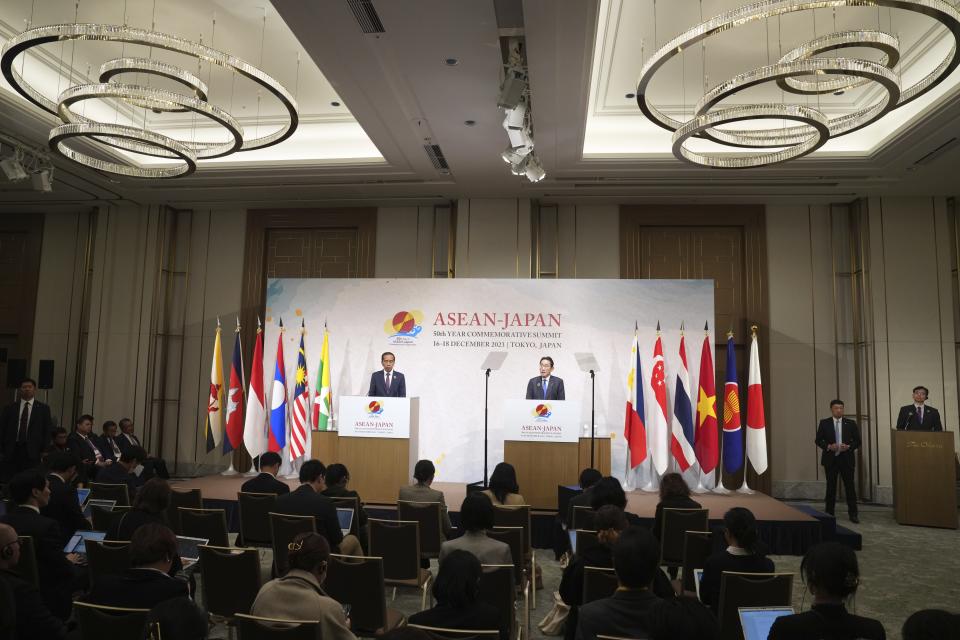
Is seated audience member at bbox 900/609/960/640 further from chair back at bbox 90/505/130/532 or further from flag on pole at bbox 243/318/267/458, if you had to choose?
flag on pole at bbox 243/318/267/458

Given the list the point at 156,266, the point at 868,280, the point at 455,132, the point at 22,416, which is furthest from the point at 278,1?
the point at 868,280

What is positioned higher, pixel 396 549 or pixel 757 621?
pixel 757 621

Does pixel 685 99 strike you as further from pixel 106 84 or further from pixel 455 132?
pixel 106 84

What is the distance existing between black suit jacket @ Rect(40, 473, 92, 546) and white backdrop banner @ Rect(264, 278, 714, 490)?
5774mm

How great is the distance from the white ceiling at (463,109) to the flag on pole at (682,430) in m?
3.00

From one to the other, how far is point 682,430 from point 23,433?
840 cm

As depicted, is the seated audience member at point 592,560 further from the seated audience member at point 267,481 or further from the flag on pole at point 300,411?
the flag on pole at point 300,411

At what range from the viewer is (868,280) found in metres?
9.98

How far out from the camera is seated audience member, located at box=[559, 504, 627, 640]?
11.1 feet

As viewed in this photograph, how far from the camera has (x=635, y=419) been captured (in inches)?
Result: 349

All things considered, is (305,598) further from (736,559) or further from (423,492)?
(423,492)

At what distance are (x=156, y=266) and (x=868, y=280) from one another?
36.8 feet

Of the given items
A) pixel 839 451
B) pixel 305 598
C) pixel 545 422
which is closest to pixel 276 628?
pixel 305 598

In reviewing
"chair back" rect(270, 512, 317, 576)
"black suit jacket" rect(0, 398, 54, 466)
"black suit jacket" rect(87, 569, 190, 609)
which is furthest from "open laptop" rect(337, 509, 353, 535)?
"black suit jacket" rect(0, 398, 54, 466)
